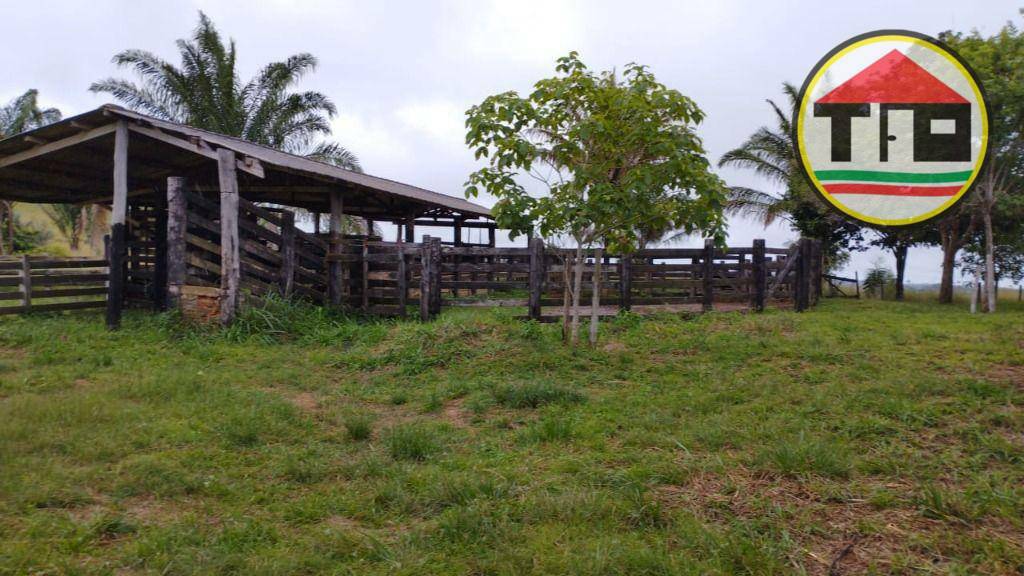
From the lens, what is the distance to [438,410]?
6336mm

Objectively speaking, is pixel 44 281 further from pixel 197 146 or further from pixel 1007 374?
pixel 1007 374

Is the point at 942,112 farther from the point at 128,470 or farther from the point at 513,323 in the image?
the point at 128,470

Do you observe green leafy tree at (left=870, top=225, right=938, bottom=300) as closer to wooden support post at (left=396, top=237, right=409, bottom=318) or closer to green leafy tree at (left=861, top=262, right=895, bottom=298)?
green leafy tree at (left=861, top=262, right=895, bottom=298)

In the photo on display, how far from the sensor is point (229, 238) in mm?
10312

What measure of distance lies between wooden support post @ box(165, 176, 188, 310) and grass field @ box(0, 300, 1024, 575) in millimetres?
2053

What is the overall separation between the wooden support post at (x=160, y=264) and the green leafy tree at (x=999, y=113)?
21078 millimetres

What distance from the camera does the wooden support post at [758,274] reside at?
44.0ft

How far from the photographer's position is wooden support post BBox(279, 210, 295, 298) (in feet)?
37.8

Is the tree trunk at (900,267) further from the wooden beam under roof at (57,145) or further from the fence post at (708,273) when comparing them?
the wooden beam under roof at (57,145)

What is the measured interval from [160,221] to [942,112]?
49.5 ft

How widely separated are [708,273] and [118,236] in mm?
11184

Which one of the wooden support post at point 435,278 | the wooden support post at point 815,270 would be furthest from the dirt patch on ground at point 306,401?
the wooden support post at point 815,270

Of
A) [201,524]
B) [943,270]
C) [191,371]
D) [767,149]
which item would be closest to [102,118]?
[191,371]

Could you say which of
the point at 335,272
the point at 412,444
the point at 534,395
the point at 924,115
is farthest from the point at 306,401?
the point at 924,115
